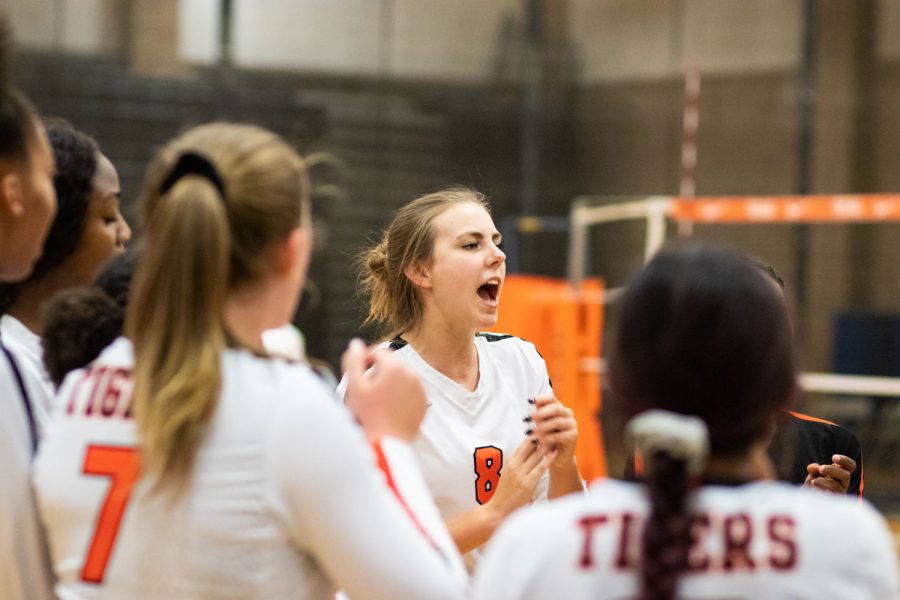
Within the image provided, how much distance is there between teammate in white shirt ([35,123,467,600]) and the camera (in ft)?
4.14

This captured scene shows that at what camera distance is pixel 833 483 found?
2.17 meters

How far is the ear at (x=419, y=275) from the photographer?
2.74m

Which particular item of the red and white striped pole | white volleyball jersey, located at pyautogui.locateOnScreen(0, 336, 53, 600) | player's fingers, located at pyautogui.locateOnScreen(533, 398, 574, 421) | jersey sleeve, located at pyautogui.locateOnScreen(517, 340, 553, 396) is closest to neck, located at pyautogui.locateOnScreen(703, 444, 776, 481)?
white volleyball jersey, located at pyautogui.locateOnScreen(0, 336, 53, 600)

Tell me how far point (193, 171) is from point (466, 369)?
4.41 ft

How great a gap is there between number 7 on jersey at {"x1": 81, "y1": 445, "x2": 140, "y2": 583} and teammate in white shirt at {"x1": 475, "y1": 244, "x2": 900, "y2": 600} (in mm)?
425

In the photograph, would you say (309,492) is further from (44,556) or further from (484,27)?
(484,27)

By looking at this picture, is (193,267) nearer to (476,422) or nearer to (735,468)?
(735,468)

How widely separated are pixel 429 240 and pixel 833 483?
1080mm

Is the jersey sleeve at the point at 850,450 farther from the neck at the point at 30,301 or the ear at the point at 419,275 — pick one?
the neck at the point at 30,301

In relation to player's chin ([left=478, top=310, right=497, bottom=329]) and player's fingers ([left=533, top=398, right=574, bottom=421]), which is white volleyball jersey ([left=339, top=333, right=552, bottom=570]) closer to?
player's chin ([left=478, top=310, right=497, bottom=329])

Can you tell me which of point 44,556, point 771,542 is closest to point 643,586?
point 771,542

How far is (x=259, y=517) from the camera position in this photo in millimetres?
1262

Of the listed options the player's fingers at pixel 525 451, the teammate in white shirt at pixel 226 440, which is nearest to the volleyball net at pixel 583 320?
the player's fingers at pixel 525 451

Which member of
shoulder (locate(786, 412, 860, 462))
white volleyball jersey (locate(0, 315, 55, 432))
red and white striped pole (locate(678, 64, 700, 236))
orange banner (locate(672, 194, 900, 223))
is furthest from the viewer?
red and white striped pole (locate(678, 64, 700, 236))
